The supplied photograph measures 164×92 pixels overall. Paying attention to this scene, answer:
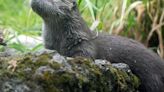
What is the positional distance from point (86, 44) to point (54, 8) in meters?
0.41

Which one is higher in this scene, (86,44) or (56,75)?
(56,75)

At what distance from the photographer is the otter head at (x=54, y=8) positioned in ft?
14.3

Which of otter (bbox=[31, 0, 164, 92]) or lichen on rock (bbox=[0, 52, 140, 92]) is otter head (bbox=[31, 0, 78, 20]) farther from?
lichen on rock (bbox=[0, 52, 140, 92])

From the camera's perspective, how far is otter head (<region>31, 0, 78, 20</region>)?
4.34m

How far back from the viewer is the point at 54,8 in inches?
177

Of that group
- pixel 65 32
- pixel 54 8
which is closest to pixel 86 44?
pixel 65 32

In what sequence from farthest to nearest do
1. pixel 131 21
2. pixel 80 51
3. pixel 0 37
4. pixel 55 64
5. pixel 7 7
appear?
pixel 7 7 < pixel 131 21 < pixel 80 51 < pixel 0 37 < pixel 55 64

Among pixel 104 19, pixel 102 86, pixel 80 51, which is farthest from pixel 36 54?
pixel 104 19

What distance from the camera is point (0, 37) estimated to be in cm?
416

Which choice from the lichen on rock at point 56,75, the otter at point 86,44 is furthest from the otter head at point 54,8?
the lichen on rock at point 56,75

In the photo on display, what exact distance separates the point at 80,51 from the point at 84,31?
0.25m

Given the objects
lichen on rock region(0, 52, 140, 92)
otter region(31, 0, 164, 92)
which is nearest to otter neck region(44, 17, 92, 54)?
otter region(31, 0, 164, 92)

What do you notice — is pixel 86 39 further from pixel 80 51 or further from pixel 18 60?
pixel 18 60

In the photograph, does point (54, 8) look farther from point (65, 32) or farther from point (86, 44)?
point (86, 44)
